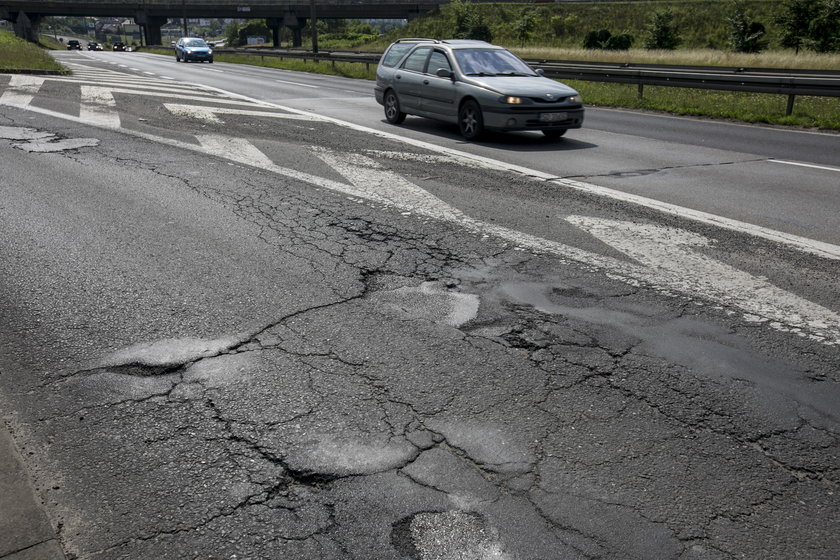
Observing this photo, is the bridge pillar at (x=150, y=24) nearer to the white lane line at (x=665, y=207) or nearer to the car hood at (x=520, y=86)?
the car hood at (x=520, y=86)

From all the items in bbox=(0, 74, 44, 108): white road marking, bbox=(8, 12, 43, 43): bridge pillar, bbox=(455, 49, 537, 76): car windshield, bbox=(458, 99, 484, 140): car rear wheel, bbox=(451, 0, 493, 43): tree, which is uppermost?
bbox=(8, 12, 43, 43): bridge pillar

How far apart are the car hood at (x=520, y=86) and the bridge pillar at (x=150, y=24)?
92.3 metres

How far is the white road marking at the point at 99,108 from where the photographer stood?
1255cm

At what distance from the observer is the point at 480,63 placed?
1255 cm

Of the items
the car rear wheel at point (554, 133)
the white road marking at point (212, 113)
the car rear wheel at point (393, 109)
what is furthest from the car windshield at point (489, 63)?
the white road marking at point (212, 113)

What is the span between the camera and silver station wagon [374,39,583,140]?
1134 cm

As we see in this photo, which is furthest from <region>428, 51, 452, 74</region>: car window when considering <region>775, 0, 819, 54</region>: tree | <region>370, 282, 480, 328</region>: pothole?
<region>775, 0, 819, 54</region>: tree

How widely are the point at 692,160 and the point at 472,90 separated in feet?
12.2

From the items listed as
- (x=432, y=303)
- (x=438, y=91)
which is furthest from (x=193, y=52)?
(x=432, y=303)

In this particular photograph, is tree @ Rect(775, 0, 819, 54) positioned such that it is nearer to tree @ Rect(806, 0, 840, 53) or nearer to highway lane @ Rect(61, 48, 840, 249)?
tree @ Rect(806, 0, 840, 53)

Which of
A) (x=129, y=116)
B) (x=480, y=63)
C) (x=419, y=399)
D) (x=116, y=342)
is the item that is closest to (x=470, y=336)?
(x=419, y=399)

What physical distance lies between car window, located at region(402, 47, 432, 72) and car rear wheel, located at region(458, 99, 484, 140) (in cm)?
159

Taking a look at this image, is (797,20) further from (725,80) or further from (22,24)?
(22,24)

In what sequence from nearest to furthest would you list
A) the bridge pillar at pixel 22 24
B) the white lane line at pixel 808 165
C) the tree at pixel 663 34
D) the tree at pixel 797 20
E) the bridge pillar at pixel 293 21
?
the white lane line at pixel 808 165 → the tree at pixel 797 20 → the tree at pixel 663 34 → the bridge pillar at pixel 293 21 → the bridge pillar at pixel 22 24
